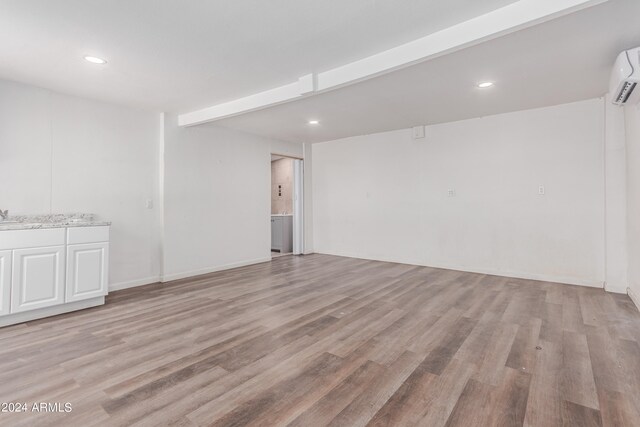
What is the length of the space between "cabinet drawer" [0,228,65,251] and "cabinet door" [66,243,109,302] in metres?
0.15

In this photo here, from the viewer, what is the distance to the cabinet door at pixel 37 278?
111 inches

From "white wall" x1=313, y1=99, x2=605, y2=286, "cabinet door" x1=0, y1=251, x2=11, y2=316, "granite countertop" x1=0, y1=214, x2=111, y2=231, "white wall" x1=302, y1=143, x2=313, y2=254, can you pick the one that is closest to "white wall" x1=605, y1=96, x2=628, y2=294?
"white wall" x1=313, y1=99, x2=605, y2=286

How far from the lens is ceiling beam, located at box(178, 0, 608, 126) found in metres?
2.02

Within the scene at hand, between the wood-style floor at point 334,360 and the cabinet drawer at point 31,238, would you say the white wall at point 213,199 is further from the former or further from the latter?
the cabinet drawer at point 31,238

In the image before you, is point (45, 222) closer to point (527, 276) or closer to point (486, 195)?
point (486, 195)

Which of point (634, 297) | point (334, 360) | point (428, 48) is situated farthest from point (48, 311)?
point (634, 297)

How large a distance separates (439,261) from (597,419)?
3.81m

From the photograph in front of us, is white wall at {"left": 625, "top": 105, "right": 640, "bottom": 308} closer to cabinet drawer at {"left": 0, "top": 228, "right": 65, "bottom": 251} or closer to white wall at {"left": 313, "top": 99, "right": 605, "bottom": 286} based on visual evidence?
white wall at {"left": 313, "top": 99, "right": 605, "bottom": 286}

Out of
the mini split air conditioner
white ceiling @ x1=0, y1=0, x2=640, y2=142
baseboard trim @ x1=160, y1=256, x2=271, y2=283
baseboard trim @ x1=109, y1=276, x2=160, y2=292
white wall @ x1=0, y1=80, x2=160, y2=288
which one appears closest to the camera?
white ceiling @ x1=0, y1=0, x2=640, y2=142

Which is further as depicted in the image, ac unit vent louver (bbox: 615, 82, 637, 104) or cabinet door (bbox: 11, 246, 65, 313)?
cabinet door (bbox: 11, 246, 65, 313)

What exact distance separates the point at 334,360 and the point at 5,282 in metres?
3.02

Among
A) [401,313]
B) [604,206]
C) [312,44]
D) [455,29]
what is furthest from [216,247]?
[604,206]

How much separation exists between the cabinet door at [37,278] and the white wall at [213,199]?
151 cm

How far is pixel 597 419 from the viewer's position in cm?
155
